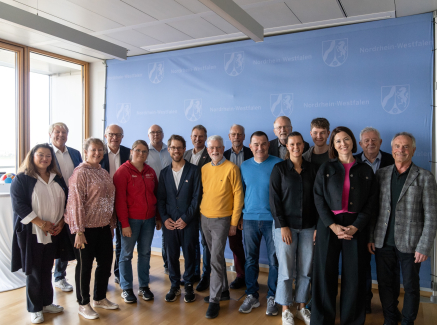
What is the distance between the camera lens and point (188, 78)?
496 centimetres

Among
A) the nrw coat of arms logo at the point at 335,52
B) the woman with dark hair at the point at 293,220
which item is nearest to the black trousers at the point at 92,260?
the woman with dark hair at the point at 293,220

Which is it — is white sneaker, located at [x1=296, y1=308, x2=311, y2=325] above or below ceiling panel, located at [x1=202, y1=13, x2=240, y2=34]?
below

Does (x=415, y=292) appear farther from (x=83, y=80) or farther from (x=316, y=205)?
(x=83, y=80)

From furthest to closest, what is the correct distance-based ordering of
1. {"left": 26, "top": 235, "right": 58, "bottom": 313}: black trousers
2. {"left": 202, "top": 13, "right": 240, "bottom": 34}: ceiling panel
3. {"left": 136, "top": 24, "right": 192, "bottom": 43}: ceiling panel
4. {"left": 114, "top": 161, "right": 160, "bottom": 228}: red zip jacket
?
{"left": 136, "top": 24, "right": 192, "bottom": 43}: ceiling panel, {"left": 202, "top": 13, "right": 240, "bottom": 34}: ceiling panel, {"left": 114, "top": 161, "right": 160, "bottom": 228}: red zip jacket, {"left": 26, "top": 235, "right": 58, "bottom": 313}: black trousers

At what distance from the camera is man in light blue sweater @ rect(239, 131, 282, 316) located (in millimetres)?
3072

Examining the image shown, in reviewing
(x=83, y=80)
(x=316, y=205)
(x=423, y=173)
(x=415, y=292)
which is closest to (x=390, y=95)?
(x=423, y=173)

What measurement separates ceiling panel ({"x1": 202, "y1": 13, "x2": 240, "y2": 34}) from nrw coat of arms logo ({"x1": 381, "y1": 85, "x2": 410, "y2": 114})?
1.93 meters

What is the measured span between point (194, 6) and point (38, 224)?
2.59 metres

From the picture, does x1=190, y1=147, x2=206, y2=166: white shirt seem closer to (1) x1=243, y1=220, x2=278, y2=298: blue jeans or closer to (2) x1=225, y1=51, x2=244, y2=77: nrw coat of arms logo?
(1) x1=243, y1=220, x2=278, y2=298: blue jeans

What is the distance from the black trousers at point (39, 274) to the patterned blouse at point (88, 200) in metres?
0.33

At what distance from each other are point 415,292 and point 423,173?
0.91 metres

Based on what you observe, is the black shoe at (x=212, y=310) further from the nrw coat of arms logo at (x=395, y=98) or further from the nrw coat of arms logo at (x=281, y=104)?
the nrw coat of arms logo at (x=395, y=98)

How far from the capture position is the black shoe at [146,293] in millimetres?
3383

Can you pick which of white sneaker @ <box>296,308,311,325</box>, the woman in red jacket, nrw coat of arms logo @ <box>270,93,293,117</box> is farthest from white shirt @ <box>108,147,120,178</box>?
white sneaker @ <box>296,308,311,325</box>
